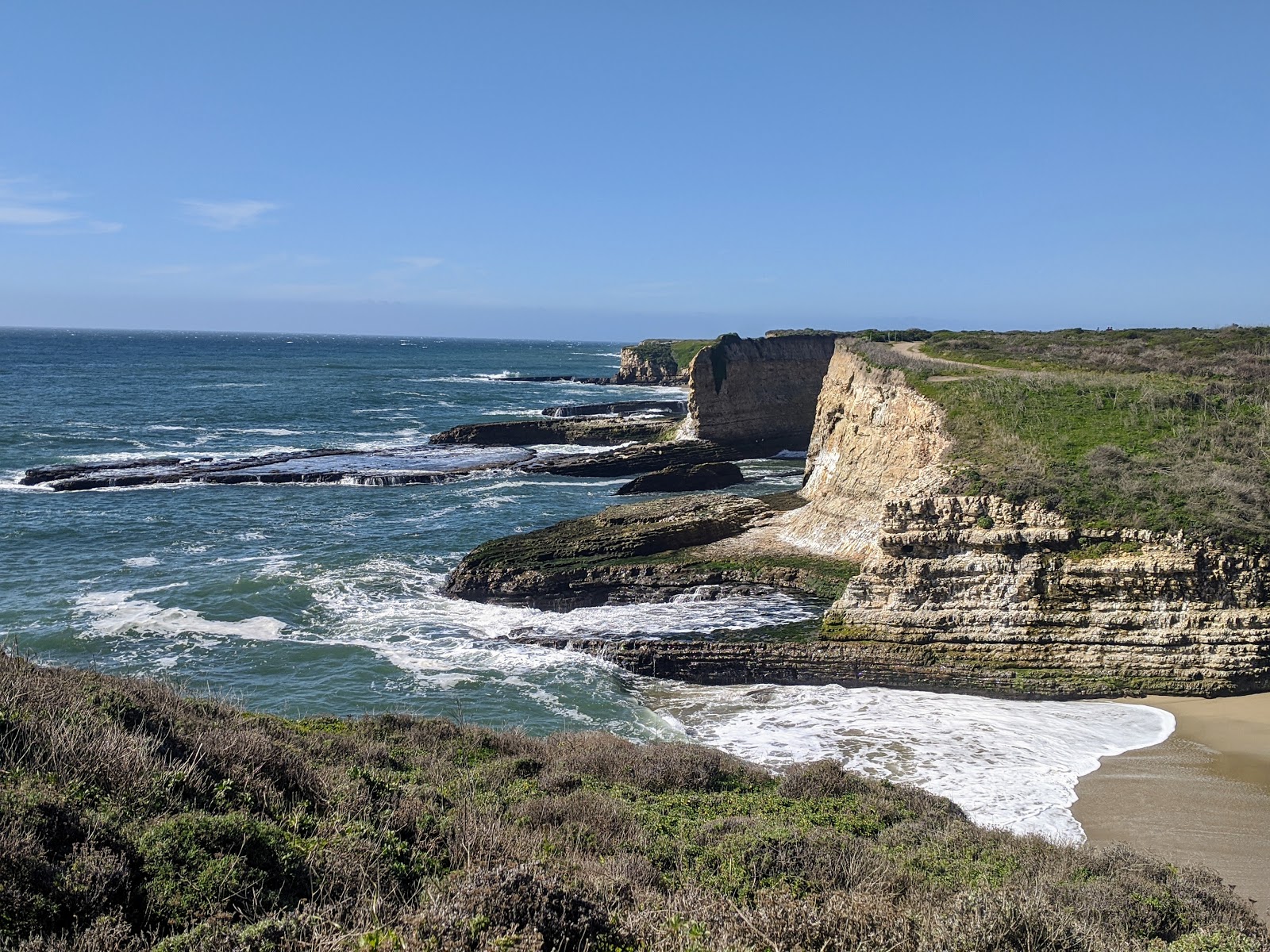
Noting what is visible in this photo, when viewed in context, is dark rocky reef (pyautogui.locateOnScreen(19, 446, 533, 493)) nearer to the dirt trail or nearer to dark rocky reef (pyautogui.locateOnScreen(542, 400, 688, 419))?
dark rocky reef (pyautogui.locateOnScreen(542, 400, 688, 419))

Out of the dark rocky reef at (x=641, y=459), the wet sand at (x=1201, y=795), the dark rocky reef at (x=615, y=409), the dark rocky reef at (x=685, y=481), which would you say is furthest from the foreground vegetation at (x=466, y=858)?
the dark rocky reef at (x=615, y=409)

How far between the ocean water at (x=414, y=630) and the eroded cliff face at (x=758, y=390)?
353 cm

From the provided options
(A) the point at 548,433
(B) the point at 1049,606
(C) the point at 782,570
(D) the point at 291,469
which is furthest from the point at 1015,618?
(A) the point at 548,433

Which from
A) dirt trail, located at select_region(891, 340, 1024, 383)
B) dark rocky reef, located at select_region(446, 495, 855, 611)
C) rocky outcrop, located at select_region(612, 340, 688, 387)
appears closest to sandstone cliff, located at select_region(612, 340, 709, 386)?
rocky outcrop, located at select_region(612, 340, 688, 387)

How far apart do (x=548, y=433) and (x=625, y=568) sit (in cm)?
3323

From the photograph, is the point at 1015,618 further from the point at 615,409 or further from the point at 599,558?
the point at 615,409

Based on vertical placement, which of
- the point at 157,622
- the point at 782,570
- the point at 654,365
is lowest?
the point at 157,622

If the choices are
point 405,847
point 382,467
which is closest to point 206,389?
point 382,467

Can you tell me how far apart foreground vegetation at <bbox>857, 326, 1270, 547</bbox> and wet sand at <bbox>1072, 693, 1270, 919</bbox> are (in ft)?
12.0

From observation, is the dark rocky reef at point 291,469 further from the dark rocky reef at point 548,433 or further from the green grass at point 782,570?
the green grass at point 782,570

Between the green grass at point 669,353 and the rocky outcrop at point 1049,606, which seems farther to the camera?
the green grass at point 669,353

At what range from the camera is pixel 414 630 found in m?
21.2

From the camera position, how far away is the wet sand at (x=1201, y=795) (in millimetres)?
11352

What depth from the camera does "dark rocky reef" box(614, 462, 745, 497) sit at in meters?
38.9
